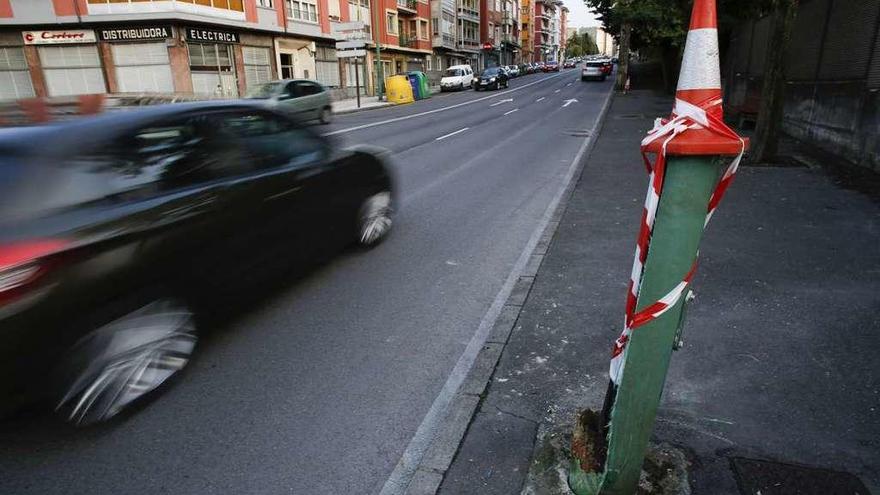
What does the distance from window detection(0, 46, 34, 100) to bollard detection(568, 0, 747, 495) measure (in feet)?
97.8

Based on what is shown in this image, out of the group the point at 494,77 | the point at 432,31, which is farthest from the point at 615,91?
the point at 432,31

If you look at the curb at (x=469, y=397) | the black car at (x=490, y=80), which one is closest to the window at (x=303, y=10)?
the black car at (x=490, y=80)

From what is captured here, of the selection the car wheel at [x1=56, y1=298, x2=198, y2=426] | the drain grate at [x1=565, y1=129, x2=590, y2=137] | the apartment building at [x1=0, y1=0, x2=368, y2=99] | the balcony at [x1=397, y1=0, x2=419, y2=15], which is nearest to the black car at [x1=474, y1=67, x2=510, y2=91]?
the balcony at [x1=397, y1=0, x2=419, y2=15]

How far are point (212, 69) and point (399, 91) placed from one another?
10.4m

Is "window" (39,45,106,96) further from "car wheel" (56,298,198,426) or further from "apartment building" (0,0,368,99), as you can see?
"car wheel" (56,298,198,426)

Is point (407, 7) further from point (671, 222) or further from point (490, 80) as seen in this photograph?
point (671, 222)

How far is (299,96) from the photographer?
18.1m

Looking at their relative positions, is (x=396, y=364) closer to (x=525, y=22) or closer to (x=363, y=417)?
(x=363, y=417)

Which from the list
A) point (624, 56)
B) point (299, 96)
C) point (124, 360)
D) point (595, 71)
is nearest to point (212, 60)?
point (299, 96)

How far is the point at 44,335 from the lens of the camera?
2529 millimetres

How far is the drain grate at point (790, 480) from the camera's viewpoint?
2.33 metres

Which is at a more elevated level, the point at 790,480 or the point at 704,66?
the point at 704,66

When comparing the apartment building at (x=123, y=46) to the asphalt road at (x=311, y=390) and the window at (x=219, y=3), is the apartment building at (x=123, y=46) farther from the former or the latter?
the asphalt road at (x=311, y=390)

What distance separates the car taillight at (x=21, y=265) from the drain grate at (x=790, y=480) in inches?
131
